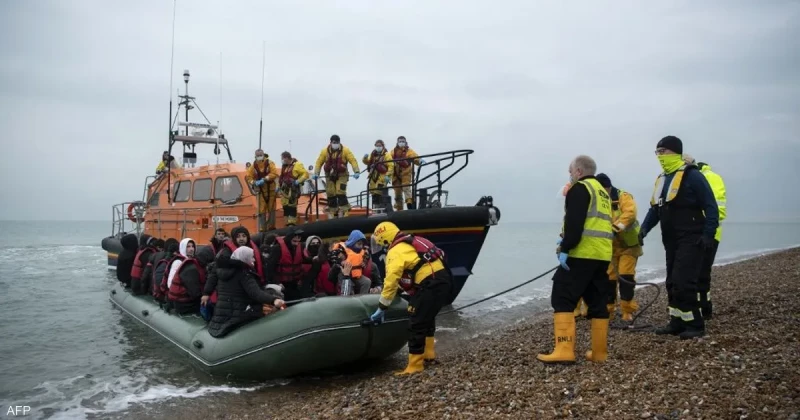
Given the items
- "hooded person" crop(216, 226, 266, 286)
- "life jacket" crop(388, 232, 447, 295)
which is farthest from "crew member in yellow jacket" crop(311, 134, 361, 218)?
"life jacket" crop(388, 232, 447, 295)

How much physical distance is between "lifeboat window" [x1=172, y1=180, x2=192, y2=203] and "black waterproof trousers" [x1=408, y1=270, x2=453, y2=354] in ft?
24.9

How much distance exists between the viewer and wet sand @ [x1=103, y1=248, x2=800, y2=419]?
2.95 metres

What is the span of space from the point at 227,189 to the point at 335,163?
8.88 feet

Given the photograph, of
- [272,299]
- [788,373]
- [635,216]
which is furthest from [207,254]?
[788,373]

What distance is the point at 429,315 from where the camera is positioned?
179 inches

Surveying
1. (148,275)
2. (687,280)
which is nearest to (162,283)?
(148,275)

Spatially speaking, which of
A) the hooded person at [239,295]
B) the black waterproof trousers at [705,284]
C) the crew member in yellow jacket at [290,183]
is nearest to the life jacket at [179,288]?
the hooded person at [239,295]

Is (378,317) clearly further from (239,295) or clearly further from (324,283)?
(324,283)

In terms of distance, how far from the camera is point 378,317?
507 centimetres

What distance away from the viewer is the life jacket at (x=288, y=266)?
634cm

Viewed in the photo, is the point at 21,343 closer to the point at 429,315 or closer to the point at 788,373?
the point at 429,315

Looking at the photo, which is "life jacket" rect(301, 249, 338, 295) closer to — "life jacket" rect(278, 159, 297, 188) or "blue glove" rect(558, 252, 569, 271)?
"life jacket" rect(278, 159, 297, 188)

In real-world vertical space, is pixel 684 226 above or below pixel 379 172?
below

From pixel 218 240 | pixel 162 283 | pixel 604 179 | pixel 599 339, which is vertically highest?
pixel 604 179
